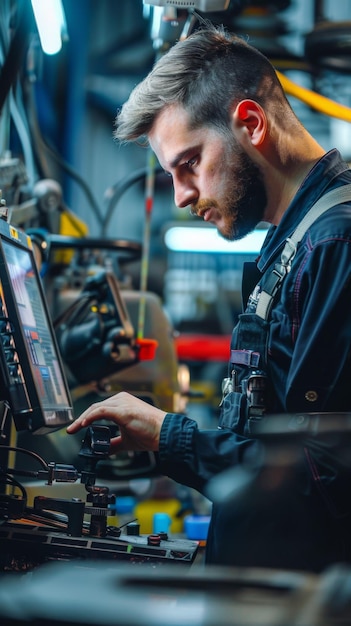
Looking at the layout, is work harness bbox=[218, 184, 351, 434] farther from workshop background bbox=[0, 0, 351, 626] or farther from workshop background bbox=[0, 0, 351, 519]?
workshop background bbox=[0, 0, 351, 519]

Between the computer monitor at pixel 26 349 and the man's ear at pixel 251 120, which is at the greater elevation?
the man's ear at pixel 251 120

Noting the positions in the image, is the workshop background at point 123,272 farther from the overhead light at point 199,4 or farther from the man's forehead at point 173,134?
the man's forehead at point 173,134

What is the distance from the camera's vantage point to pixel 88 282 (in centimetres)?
264

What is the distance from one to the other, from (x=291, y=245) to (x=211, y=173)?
0.98ft

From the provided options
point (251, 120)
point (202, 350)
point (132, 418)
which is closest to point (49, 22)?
point (251, 120)

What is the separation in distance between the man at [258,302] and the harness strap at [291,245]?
1 centimetres

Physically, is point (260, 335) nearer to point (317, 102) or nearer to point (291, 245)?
point (291, 245)

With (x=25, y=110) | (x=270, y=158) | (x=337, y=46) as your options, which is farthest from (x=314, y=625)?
(x=337, y=46)

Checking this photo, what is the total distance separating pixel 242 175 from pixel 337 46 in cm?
309

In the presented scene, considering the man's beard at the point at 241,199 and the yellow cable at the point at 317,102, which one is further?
the yellow cable at the point at 317,102

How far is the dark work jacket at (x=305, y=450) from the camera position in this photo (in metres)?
1.28

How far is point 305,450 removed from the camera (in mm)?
1194

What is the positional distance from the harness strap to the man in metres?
0.01

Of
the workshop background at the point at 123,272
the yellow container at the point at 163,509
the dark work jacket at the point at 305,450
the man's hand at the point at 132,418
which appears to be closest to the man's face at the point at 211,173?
the dark work jacket at the point at 305,450
